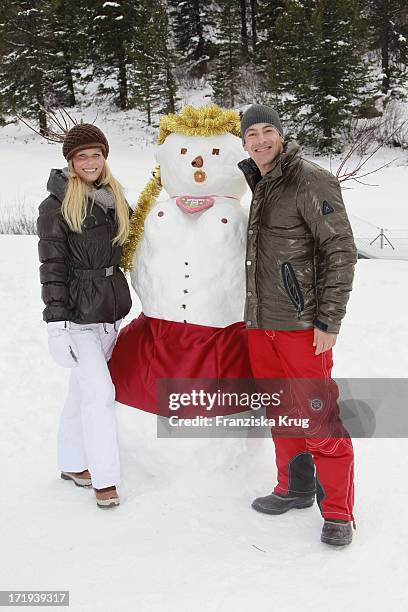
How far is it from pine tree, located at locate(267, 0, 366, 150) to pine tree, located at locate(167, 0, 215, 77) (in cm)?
495

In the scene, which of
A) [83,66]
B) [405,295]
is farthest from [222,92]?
[405,295]

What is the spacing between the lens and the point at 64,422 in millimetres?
2850

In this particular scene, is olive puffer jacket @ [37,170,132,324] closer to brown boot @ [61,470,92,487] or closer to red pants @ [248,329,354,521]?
red pants @ [248,329,354,521]

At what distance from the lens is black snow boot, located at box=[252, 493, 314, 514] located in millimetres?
2645

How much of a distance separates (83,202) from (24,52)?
59.1 ft

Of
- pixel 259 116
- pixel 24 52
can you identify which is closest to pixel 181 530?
pixel 259 116

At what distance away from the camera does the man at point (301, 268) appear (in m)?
2.23

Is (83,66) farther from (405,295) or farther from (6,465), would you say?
(6,465)

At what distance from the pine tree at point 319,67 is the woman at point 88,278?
1443 centimetres

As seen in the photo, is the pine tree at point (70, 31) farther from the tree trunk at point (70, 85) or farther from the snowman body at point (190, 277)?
the snowman body at point (190, 277)

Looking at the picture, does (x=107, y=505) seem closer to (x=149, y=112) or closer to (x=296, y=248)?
(x=296, y=248)

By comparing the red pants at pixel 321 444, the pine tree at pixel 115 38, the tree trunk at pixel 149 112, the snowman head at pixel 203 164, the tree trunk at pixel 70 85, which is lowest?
the red pants at pixel 321 444

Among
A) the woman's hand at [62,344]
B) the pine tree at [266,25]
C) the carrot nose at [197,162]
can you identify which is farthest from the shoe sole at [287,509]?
the pine tree at [266,25]

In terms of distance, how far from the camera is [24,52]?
18141 mm
